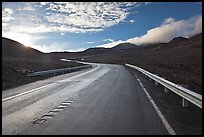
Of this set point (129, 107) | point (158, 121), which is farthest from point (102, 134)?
point (129, 107)

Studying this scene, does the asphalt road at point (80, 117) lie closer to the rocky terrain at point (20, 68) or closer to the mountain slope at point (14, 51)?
the rocky terrain at point (20, 68)

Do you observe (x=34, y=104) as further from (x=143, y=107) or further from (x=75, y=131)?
(x=75, y=131)

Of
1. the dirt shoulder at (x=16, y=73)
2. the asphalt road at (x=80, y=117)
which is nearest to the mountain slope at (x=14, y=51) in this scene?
the dirt shoulder at (x=16, y=73)

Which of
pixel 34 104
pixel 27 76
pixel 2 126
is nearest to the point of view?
pixel 2 126

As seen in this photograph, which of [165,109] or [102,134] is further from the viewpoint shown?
[165,109]

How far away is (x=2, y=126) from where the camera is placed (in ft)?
27.3

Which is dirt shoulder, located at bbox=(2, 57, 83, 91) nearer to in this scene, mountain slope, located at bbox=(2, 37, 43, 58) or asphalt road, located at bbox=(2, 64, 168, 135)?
asphalt road, located at bbox=(2, 64, 168, 135)

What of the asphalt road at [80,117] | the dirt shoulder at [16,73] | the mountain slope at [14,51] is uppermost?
the mountain slope at [14,51]

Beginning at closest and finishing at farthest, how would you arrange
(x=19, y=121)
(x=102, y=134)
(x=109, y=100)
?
(x=102, y=134)
(x=19, y=121)
(x=109, y=100)

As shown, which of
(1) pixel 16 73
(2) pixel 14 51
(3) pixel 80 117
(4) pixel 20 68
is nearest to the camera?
(3) pixel 80 117

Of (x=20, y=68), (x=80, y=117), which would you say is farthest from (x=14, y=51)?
(x=80, y=117)

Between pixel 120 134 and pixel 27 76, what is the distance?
20.9m

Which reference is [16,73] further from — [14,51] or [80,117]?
[14,51]

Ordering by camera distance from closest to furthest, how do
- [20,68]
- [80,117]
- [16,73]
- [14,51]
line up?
1. [80,117]
2. [16,73]
3. [20,68]
4. [14,51]
